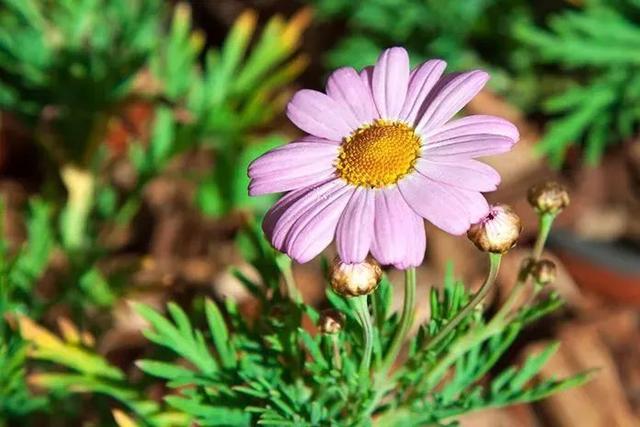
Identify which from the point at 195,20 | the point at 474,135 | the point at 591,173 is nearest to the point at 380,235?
the point at 474,135

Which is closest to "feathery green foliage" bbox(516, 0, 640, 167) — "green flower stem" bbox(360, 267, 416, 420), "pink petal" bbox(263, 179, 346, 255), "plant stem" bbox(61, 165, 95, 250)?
"plant stem" bbox(61, 165, 95, 250)

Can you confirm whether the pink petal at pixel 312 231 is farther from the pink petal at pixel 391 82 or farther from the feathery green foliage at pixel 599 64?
the feathery green foliage at pixel 599 64

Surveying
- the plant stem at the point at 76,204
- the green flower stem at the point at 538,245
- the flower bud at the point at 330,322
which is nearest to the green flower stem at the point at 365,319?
the flower bud at the point at 330,322

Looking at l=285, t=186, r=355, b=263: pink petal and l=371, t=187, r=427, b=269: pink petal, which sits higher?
l=285, t=186, r=355, b=263: pink petal

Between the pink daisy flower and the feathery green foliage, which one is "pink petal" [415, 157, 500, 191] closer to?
the pink daisy flower

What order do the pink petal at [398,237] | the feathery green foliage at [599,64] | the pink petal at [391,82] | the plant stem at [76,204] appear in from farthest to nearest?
1. the feathery green foliage at [599,64]
2. the plant stem at [76,204]
3. the pink petal at [391,82]
4. the pink petal at [398,237]

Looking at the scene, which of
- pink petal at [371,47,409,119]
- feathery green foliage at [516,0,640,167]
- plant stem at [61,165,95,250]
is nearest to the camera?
pink petal at [371,47,409,119]
